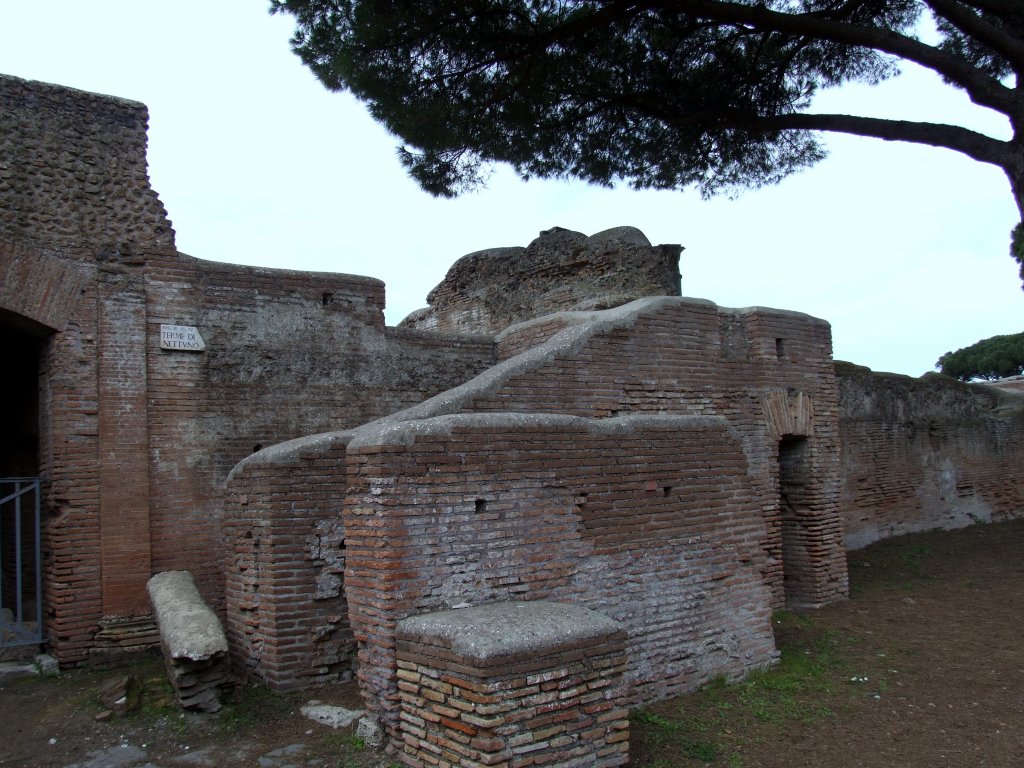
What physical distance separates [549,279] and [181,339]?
19.2 feet

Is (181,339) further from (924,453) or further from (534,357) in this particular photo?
(924,453)

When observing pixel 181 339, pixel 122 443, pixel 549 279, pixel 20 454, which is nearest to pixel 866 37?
pixel 549 279

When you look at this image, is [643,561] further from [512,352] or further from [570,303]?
[570,303]

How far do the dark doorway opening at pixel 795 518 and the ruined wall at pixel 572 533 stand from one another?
2.91 meters

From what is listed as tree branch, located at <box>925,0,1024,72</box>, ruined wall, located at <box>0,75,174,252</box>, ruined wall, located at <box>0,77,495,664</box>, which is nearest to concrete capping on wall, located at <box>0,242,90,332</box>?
ruined wall, located at <box>0,77,495,664</box>

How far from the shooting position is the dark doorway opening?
834 centimetres

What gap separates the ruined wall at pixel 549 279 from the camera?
33.9 ft

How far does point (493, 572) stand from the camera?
4312 mm

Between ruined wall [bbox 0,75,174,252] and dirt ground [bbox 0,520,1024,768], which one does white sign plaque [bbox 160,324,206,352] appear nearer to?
ruined wall [bbox 0,75,174,252]

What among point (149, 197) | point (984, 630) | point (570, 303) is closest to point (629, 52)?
point (570, 303)

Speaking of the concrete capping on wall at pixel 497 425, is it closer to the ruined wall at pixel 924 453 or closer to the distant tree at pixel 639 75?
the distant tree at pixel 639 75

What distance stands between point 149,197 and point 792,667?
20.2 feet

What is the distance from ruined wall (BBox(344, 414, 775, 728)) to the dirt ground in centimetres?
33

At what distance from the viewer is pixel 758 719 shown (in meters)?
4.77
